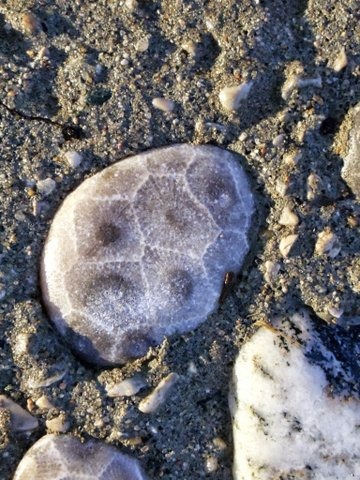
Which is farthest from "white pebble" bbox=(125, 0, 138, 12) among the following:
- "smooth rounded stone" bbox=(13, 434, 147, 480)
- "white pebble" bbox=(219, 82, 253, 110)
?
"smooth rounded stone" bbox=(13, 434, 147, 480)

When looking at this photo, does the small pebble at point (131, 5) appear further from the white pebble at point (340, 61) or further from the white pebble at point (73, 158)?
the white pebble at point (340, 61)

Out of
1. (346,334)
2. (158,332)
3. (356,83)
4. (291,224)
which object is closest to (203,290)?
(158,332)

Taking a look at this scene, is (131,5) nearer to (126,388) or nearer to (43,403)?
(126,388)

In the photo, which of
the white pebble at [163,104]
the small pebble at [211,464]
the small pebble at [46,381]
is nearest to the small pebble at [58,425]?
the small pebble at [46,381]

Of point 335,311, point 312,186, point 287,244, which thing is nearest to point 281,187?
point 312,186

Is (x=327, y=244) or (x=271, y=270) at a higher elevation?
(x=327, y=244)

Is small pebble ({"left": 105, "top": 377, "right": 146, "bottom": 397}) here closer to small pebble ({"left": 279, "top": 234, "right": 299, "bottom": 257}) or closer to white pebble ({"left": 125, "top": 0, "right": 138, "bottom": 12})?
small pebble ({"left": 279, "top": 234, "right": 299, "bottom": 257})
